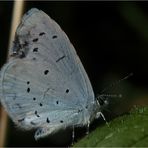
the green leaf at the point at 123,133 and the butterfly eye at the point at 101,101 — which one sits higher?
the butterfly eye at the point at 101,101

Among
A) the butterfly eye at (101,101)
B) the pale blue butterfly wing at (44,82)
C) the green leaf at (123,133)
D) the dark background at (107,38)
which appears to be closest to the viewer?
the green leaf at (123,133)

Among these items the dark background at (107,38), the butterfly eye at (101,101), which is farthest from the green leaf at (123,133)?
the dark background at (107,38)

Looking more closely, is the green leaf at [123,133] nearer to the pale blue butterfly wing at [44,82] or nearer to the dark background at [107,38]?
the pale blue butterfly wing at [44,82]

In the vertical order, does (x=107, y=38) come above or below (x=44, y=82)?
above

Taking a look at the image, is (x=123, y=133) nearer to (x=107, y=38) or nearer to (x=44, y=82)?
(x=44, y=82)

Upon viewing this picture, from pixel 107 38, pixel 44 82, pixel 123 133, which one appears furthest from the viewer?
pixel 107 38

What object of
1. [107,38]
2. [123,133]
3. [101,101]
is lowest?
[123,133]

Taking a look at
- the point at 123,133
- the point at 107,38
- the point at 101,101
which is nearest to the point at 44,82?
the point at 101,101
